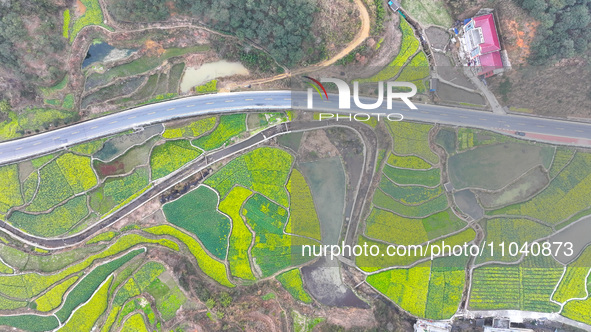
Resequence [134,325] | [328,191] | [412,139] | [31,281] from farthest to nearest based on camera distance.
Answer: [328,191]
[412,139]
[31,281]
[134,325]

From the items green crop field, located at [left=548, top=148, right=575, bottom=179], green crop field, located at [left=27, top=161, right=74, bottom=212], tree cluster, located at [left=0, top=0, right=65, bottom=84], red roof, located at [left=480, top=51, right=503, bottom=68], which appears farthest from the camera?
green crop field, located at [left=548, top=148, right=575, bottom=179]

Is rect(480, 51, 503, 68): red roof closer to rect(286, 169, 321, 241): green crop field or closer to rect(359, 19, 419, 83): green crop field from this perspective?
rect(359, 19, 419, 83): green crop field

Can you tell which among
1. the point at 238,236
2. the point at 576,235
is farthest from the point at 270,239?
the point at 576,235

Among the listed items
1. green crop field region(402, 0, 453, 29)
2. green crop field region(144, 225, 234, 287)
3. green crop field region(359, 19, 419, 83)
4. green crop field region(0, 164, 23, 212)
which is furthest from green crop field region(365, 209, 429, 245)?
green crop field region(0, 164, 23, 212)

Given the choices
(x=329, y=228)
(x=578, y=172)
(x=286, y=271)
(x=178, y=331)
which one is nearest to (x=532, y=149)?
(x=578, y=172)

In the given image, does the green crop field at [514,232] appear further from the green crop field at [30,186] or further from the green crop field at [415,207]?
the green crop field at [30,186]

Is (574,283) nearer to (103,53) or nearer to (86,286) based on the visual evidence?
(86,286)

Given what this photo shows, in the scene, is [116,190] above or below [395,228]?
above
